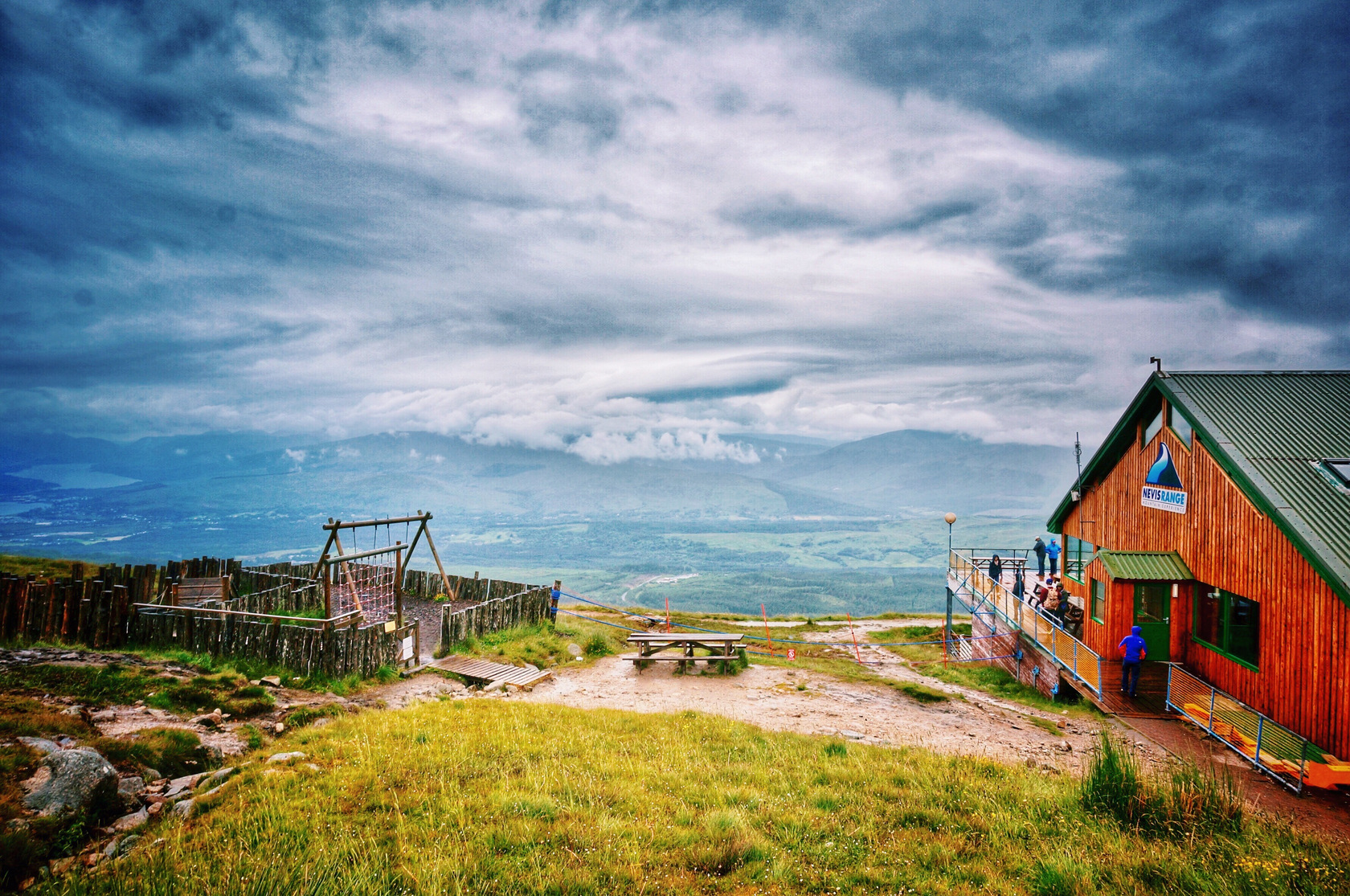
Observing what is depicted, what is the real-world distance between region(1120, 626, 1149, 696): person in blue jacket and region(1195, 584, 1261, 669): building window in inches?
63.5

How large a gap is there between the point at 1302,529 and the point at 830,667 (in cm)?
1391

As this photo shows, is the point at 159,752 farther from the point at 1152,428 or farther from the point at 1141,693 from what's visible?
the point at 1152,428

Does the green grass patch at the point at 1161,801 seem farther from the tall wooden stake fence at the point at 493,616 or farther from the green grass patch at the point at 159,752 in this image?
the tall wooden stake fence at the point at 493,616

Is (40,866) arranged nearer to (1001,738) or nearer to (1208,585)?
(1001,738)

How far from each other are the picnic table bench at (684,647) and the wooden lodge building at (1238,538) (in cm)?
1116

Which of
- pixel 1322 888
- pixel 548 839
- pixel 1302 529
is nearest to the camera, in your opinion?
pixel 1322 888

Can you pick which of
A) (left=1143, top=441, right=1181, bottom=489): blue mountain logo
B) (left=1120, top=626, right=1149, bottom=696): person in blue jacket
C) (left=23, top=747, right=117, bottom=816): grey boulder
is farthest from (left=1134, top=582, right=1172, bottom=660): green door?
(left=23, top=747, right=117, bottom=816): grey boulder

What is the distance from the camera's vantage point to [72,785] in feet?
24.9

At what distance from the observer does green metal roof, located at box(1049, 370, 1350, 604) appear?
13078mm

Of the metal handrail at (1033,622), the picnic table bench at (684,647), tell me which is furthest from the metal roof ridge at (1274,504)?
the picnic table bench at (684,647)

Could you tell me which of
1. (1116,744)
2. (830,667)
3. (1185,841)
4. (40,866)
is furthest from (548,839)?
(830,667)

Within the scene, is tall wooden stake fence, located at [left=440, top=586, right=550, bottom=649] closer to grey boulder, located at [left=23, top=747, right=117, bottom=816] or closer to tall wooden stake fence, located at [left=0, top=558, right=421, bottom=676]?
tall wooden stake fence, located at [left=0, top=558, right=421, bottom=676]

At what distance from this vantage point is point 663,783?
9117 millimetres

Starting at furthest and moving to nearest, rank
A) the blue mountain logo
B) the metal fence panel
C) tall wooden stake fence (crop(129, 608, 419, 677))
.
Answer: the blue mountain logo, tall wooden stake fence (crop(129, 608, 419, 677)), the metal fence panel
